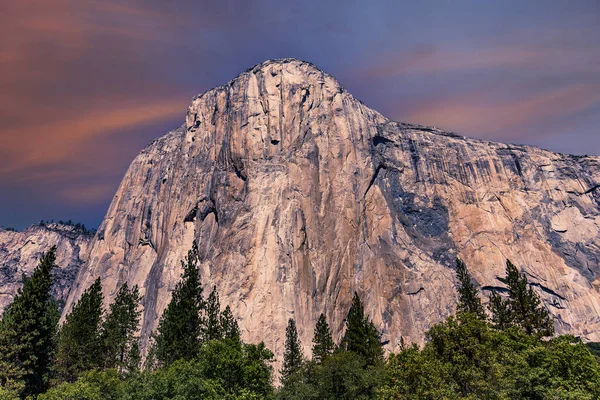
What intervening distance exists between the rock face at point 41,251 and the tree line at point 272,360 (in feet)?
406

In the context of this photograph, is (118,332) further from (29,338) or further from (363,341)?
(363,341)

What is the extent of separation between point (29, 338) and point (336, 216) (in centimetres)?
7694

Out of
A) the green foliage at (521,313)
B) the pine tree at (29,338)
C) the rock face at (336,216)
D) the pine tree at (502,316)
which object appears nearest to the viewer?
the pine tree at (29,338)

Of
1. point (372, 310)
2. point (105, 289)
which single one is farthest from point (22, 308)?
point (105, 289)

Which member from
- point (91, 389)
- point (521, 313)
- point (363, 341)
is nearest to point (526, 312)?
point (521, 313)

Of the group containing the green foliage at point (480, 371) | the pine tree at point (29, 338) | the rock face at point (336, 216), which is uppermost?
the rock face at point (336, 216)

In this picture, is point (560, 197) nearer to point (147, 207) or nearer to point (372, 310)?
point (372, 310)

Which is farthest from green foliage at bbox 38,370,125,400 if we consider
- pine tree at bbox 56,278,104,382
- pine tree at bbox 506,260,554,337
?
pine tree at bbox 506,260,554,337

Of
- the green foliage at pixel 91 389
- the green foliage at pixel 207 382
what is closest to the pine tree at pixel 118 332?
the green foliage at pixel 91 389

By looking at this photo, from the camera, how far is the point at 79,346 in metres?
52.6

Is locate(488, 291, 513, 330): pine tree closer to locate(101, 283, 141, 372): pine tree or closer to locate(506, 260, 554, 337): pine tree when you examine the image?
locate(506, 260, 554, 337): pine tree

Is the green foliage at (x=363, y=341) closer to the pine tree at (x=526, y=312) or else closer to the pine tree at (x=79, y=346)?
the pine tree at (x=526, y=312)

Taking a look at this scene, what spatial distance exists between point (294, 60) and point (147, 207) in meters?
69.1

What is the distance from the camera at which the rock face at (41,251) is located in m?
165
